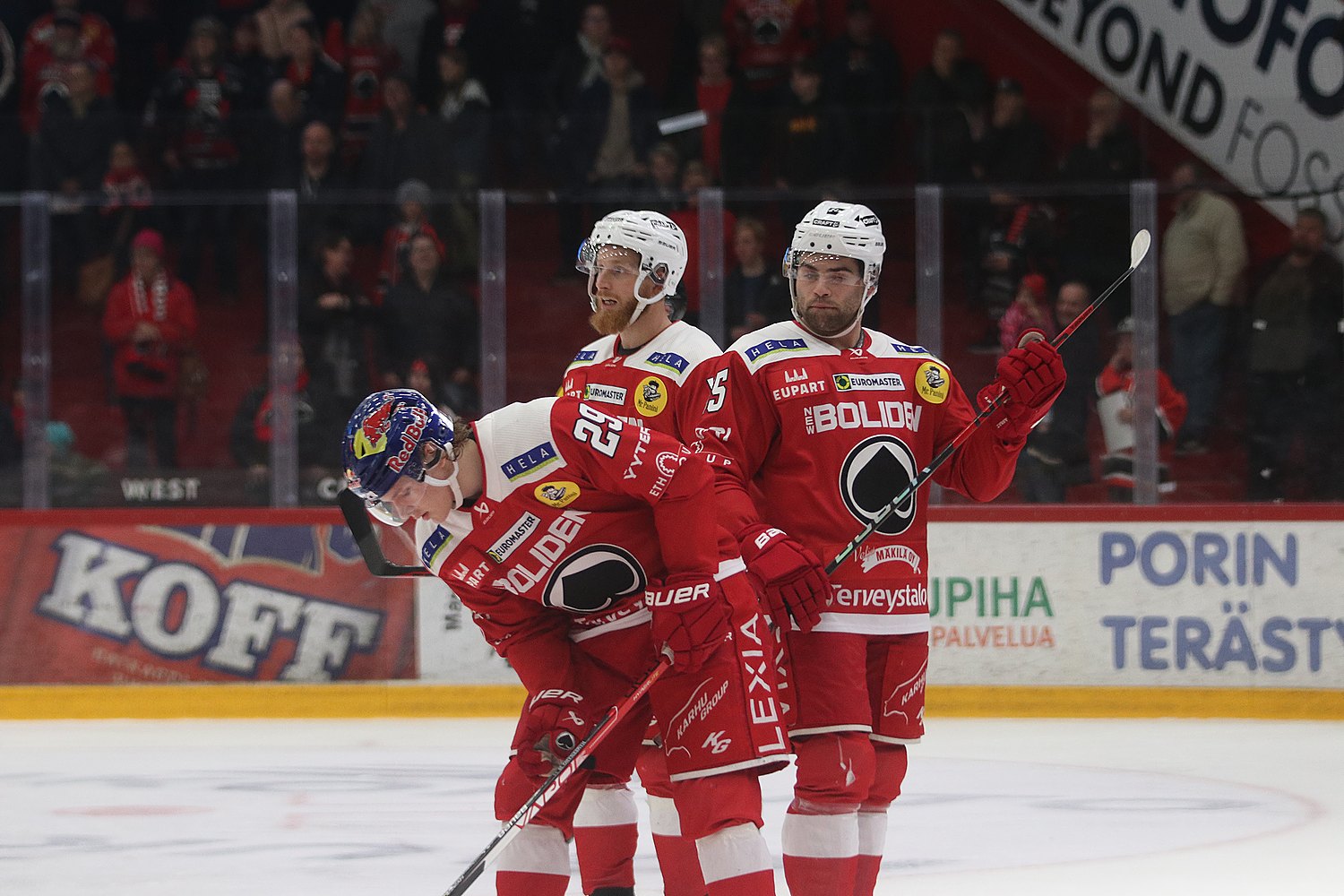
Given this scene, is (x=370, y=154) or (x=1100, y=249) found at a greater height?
(x=370, y=154)

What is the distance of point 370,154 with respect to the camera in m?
8.71

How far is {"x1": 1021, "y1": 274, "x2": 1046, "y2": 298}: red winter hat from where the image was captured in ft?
25.0

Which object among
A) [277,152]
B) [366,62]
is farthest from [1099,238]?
[366,62]

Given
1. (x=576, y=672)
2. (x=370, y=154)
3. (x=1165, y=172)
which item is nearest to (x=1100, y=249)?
(x=1165, y=172)

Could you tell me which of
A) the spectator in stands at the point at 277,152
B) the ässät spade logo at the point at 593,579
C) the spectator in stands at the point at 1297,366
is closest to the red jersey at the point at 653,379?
the ässät spade logo at the point at 593,579

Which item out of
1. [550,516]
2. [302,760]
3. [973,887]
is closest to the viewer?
[550,516]

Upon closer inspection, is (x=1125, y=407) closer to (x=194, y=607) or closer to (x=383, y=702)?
(x=383, y=702)

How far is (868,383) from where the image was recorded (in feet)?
12.6

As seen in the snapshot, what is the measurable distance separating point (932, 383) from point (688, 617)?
0.93 meters

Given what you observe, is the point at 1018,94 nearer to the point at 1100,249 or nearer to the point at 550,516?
the point at 1100,249

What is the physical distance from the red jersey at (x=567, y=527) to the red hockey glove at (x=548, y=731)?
6cm

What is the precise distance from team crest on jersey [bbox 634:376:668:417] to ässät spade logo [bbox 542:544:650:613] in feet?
1.93

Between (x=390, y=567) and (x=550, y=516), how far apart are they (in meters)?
0.46

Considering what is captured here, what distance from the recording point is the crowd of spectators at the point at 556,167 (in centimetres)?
758
